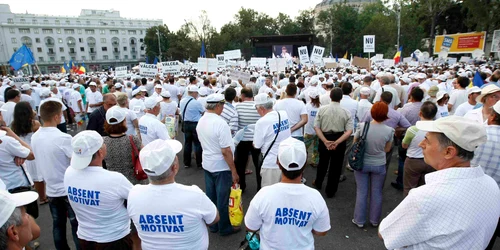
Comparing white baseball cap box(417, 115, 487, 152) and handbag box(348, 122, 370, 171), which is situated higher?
white baseball cap box(417, 115, 487, 152)

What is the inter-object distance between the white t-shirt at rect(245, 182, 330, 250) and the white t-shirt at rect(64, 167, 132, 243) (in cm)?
119

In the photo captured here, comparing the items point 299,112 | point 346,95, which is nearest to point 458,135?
point 299,112

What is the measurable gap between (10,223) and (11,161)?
2.80 m

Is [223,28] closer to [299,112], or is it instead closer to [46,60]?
[46,60]

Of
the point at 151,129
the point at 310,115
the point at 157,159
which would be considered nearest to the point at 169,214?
the point at 157,159

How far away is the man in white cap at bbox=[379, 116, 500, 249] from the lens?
1690 millimetres

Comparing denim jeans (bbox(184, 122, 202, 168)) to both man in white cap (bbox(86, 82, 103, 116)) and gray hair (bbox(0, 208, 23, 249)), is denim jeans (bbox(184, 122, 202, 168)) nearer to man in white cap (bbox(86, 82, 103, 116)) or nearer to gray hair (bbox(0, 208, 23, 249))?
man in white cap (bbox(86, 82, 103, 116))

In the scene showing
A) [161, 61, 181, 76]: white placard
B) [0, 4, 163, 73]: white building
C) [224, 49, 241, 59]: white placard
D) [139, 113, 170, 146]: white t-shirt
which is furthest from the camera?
[0, 4, 163, 73]: white building

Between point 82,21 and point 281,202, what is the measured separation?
4754 inches

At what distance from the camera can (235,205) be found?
394cm

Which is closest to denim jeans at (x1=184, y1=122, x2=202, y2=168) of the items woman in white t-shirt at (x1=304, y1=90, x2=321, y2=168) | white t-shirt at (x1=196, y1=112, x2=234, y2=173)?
woman in white t-shirt at (x1=304, y1=90, x2=321, y2=168)

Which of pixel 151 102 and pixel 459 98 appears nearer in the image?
pixel 151 102

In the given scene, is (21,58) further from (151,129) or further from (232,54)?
(151,129)

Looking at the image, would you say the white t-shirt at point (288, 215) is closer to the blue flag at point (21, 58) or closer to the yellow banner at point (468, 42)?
the blue flag at point (21, 58)
